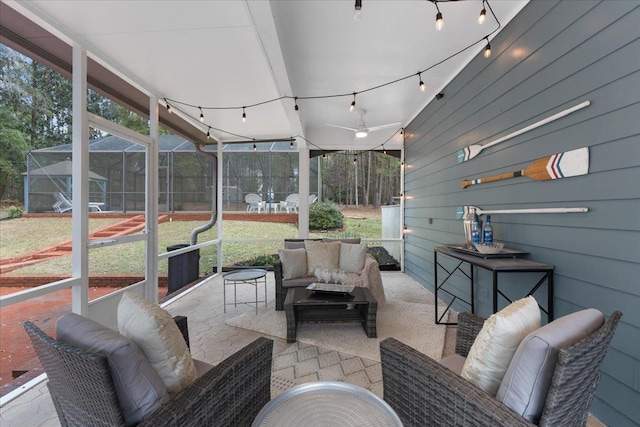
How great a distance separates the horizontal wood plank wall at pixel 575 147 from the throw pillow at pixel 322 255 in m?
1.78

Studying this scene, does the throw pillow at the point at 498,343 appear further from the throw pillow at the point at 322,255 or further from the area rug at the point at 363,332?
the throw pillow at the point at 322,255

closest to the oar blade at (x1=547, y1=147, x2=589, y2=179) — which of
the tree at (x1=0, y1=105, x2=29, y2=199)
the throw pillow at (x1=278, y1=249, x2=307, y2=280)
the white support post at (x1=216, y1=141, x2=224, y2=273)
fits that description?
the throw pillow at (x1=278, y1=249, x2=307, y2=280)

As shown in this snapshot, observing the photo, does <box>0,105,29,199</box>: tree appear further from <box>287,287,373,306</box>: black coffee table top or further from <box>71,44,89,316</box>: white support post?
<box>287,287,373,306</box>: black coffee table top

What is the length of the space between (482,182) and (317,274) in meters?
2.07

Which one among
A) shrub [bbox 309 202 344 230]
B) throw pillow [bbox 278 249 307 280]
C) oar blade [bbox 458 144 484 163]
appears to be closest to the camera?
oar blade [bbox 458 144 484 163]

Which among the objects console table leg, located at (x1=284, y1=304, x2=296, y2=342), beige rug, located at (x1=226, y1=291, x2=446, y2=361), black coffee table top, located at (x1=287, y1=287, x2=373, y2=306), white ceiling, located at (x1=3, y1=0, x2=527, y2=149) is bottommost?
beige rug, located at (x1=226, y1=291, x2=446, y2=361)

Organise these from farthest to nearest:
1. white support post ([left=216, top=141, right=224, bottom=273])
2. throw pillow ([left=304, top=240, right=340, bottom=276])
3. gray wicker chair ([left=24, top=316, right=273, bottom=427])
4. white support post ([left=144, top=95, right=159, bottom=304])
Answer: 1. white support post ([left=216, top=141, right=224, bottom=273])
2. throw pillow ([left=304, top=240, right=340, bottom=276])
3. white support post ([left=144, top=95, right=159, bottom=304])
4. gray wicker chair ([left=24, top=316, right=273, bottom=427])

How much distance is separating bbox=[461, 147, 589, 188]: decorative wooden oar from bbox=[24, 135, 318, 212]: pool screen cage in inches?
149

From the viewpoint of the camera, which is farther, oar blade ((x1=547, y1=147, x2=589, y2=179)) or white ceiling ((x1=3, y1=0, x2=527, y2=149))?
white ceiling ((x1=3, y1=0, x2=527, y2=149))

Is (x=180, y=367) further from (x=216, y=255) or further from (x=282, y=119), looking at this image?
(x=216, y=255)

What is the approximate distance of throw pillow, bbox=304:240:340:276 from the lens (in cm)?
404

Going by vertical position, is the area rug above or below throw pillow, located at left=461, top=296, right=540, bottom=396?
below

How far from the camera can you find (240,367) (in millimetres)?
1348

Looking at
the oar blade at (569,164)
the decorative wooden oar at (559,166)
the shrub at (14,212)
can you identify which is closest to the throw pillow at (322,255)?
the decorative wooden oar at (559,166)
